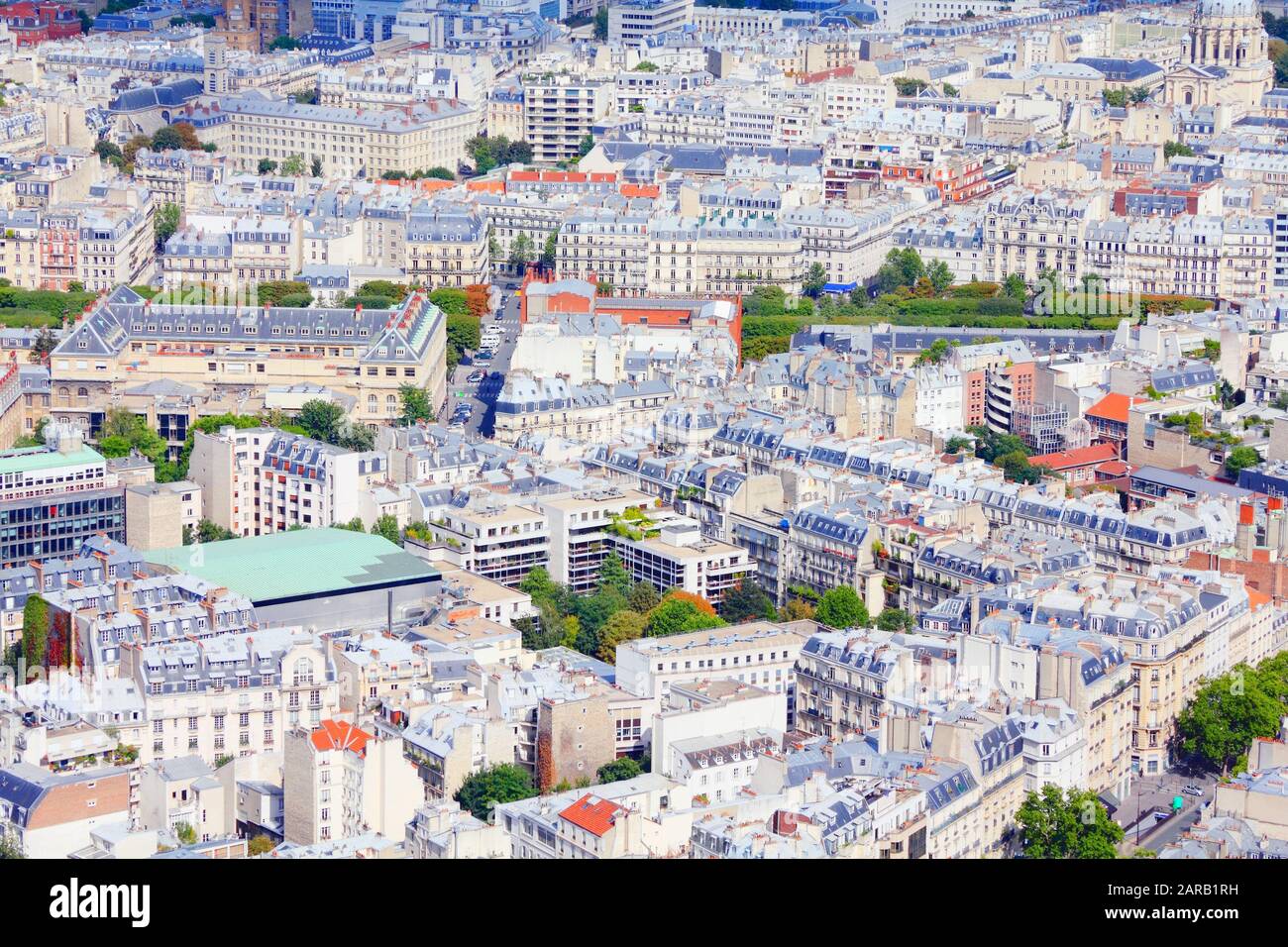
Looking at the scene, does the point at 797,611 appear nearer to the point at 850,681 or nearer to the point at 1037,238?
the point at 850,681

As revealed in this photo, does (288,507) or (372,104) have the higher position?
(372,104)

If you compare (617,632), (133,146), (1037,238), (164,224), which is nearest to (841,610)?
(617,632)

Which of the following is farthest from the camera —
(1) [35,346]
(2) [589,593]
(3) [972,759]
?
(1) [35,346]

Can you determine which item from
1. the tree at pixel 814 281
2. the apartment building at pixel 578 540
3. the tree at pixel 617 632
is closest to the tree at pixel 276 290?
the tree at pixel 814 281

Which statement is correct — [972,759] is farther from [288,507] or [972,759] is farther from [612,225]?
[612,225]
